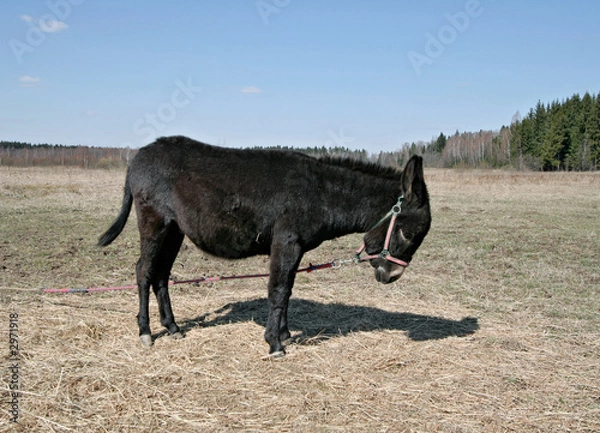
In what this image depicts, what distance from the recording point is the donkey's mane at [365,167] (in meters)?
5.80

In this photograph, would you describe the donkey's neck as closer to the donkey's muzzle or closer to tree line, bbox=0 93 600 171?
Answer: the donkey's muzzle

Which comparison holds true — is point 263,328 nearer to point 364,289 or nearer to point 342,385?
point 342,385

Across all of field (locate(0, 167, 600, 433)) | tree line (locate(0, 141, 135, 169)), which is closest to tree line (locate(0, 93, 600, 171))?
tree line (locate(0, 141, 135, 169))

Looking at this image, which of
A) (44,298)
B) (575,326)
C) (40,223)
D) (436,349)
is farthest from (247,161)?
(40,223)

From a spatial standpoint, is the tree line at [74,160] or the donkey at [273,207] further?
the tree line at [74,160]

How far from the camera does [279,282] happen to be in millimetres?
5551

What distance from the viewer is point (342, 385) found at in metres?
4.66

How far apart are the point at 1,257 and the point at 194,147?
6618mm

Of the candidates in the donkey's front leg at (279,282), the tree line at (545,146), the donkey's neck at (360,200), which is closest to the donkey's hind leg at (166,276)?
the donkey's front leg at (279,282)

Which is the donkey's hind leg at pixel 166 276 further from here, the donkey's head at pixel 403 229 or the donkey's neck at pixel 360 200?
the donkey's head at pixel 403 229

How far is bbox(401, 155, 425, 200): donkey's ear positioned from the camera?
5174 millimetres

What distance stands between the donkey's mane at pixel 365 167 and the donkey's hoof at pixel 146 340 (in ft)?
10.4

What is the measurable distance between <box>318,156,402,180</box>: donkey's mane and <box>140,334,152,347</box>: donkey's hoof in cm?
317

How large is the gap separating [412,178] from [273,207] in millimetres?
1704
